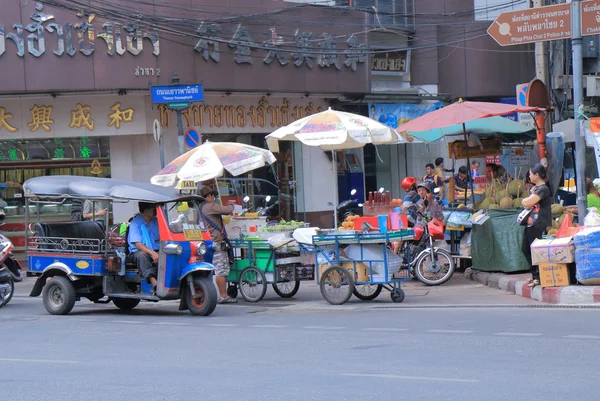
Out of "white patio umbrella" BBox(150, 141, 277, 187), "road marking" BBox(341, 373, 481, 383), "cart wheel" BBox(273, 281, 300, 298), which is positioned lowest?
"cart wheel" BBox(273, 281, 300, 298)

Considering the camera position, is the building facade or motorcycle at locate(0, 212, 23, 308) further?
the building facade

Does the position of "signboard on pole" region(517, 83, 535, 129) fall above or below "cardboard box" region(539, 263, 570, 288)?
above

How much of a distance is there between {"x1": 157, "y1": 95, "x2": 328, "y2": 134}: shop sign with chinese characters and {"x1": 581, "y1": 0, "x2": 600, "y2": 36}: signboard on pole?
41.2ft

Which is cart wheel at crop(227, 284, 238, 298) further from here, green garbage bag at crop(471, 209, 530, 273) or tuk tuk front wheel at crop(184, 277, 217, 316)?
green garbage bag at crop(471, 209, 530, 273)

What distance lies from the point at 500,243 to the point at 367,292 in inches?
103

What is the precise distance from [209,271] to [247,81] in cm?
1173

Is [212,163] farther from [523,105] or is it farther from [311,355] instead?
[523,105]

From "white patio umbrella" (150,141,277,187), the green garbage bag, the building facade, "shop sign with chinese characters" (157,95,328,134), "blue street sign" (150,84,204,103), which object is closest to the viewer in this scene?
"white patio umbrella" (150,141,277,187)

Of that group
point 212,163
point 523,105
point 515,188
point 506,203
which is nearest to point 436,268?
point 506,203

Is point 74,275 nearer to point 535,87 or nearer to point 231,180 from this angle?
point 535,87

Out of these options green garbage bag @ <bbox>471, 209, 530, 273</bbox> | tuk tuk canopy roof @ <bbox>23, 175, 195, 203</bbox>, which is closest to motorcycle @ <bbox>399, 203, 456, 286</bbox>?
green garbage bag @ <bbox>471, 209, 530, 273</bbox>

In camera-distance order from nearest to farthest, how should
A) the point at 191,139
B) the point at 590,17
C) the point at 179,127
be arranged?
the point at 590,17 → the point at 191,139 → the point at 179,127

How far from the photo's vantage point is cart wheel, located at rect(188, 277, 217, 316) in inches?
505

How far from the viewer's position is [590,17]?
44.0 feet
